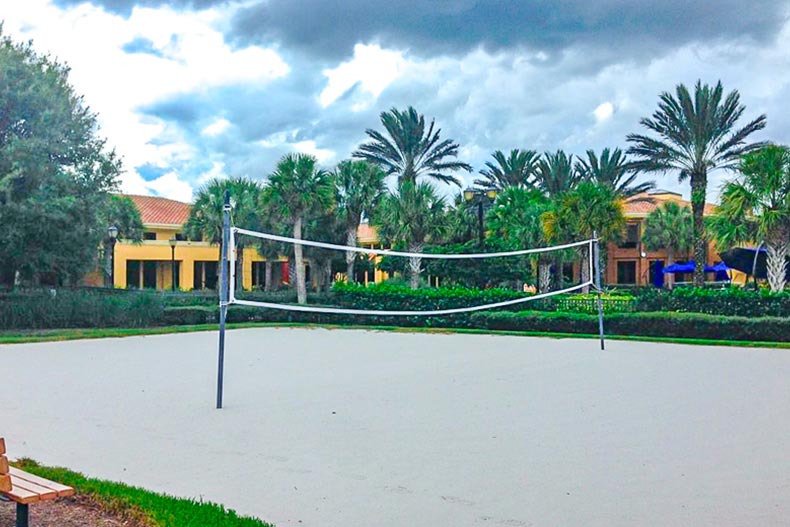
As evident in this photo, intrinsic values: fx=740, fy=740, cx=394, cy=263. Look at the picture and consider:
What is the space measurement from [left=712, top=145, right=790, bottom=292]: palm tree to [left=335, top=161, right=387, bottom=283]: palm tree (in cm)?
1407

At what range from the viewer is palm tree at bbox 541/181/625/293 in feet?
99.9

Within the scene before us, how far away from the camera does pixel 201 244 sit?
4350cm

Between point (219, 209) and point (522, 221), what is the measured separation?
14.2 m

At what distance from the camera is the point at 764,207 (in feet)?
66.6

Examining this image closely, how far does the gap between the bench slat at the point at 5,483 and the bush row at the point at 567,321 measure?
1613 cm

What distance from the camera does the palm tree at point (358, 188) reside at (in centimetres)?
3091

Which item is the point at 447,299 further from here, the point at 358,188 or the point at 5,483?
the point at 5,483

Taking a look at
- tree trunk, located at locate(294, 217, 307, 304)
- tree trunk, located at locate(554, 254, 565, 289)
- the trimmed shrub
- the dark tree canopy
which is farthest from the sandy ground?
tree trunk, located at locate(554, 254, 565, 289)

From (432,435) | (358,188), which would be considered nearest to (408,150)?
(358,188)

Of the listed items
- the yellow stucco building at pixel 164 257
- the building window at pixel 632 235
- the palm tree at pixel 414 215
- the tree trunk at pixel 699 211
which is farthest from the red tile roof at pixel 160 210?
the building window at pixel 632 235

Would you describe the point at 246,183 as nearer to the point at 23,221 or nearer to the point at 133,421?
the point at 23,221

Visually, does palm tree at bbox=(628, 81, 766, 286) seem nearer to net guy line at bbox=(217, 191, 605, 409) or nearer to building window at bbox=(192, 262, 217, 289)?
net guy line at bbox=(217, 191, 605, 409)

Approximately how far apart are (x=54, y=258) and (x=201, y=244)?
72.3 feet

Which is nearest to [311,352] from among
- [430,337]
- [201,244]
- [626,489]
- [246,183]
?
[430,337]
